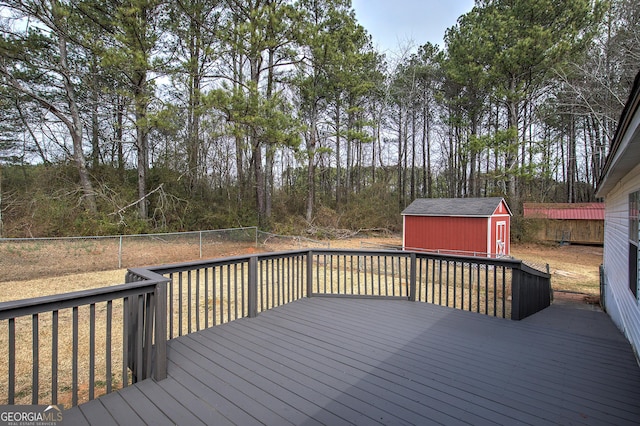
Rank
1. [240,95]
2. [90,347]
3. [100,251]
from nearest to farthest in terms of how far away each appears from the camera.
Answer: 1. [90,347]
2. [100,251]
3. [240,95]

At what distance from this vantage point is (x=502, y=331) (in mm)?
3105

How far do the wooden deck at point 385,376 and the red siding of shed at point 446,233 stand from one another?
28.5 ft

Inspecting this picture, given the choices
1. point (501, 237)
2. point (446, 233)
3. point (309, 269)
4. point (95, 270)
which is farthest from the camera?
point (501, 237)

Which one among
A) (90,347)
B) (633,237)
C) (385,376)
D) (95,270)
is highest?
(633,237)

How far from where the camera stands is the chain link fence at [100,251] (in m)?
7.02

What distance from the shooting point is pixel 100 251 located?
8.08 meters

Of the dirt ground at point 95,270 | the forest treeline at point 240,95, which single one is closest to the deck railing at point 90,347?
the dirt ground at point 95,270

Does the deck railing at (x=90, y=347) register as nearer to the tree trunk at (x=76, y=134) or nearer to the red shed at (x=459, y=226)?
the tree trunk at (x=76, y=134)

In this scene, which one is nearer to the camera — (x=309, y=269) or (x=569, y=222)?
(x=309, y=269)

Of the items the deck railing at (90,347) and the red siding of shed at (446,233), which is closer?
the deck railing at (90,347)

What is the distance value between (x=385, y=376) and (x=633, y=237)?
10.6 ft

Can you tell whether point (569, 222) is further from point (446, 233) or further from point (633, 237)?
point (633, 237)

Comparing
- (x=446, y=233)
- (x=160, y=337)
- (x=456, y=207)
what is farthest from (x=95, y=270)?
(x=456, y=207)

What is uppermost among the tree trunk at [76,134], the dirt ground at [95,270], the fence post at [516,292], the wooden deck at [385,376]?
the tree trunk at [76,134]
